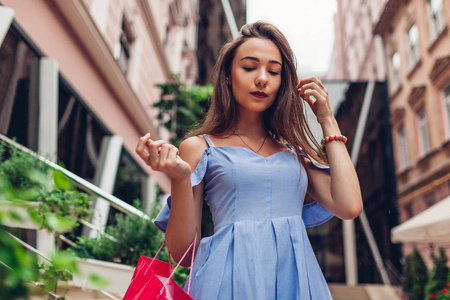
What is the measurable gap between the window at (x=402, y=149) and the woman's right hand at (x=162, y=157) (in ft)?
47.4

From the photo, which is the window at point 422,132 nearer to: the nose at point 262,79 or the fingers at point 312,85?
the fingers at point 312,85

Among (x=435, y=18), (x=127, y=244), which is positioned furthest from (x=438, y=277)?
(x=127, y=244)

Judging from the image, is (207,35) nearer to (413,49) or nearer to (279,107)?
(413,49)

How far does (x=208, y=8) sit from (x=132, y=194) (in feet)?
50.7

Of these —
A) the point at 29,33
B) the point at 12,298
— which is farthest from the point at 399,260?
the point at 12,298

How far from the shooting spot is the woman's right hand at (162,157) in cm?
105

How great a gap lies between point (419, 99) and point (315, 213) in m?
12.8

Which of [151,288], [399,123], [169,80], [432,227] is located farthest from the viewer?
[399,123]

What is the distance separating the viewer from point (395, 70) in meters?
14.6

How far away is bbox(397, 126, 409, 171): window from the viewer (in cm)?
1425

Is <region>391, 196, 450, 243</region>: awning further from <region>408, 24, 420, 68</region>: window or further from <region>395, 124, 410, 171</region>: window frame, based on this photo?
<region>395, 124, 410, 171</region>: window frame

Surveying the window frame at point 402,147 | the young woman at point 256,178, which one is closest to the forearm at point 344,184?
the young woman at point 256,178

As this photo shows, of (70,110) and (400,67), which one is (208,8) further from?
(70,110)

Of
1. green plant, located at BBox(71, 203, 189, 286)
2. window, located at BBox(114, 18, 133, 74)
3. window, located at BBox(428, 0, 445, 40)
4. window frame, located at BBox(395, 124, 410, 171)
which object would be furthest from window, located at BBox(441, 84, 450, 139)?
green plant, located at BBox(71, 203, 189, 286)
